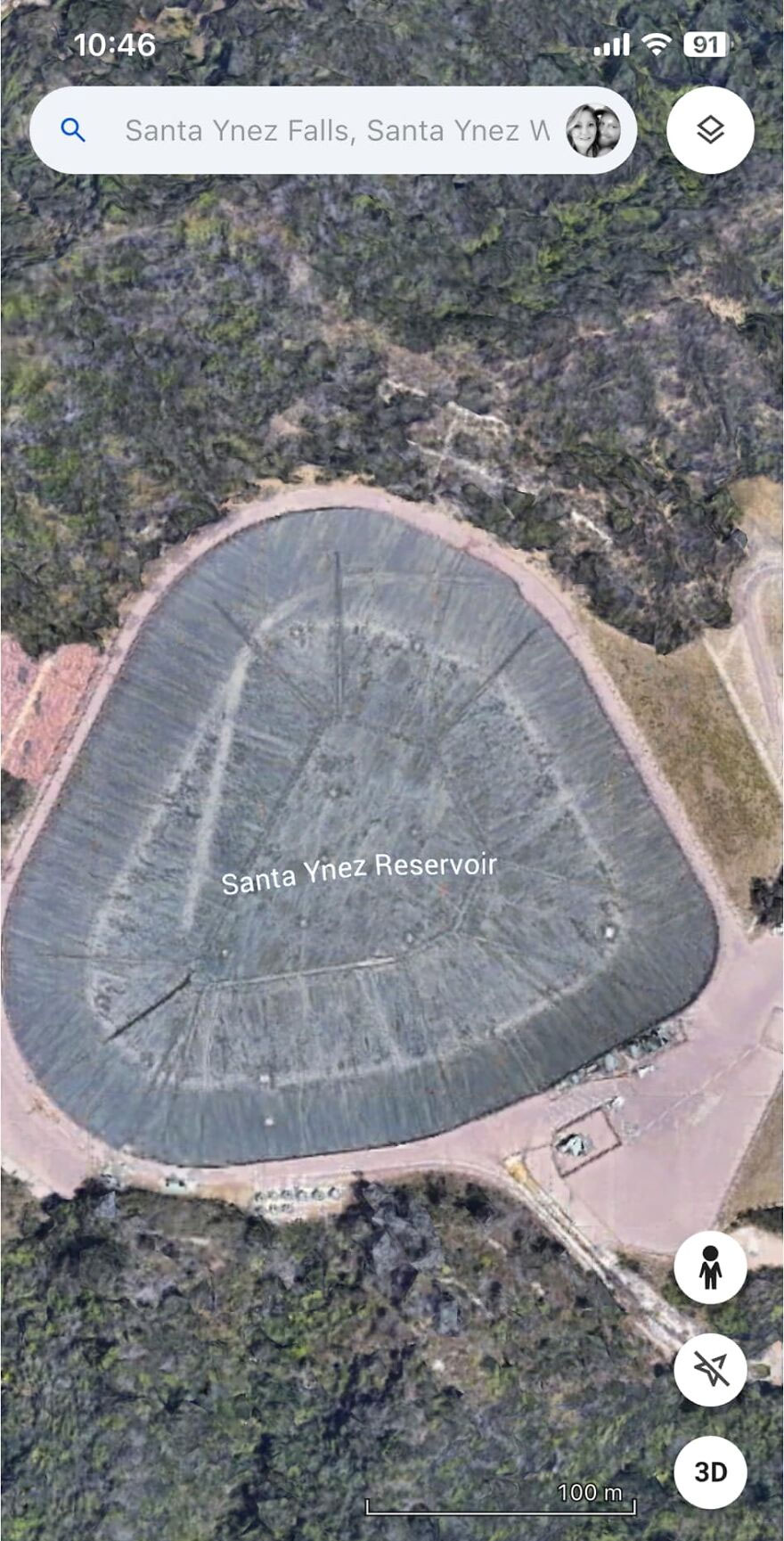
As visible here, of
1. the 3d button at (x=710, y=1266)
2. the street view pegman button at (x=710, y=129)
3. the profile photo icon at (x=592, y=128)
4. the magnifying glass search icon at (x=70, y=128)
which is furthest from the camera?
the 3d button at (x=710, y=1266)

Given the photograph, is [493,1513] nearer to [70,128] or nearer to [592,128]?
[592,128]

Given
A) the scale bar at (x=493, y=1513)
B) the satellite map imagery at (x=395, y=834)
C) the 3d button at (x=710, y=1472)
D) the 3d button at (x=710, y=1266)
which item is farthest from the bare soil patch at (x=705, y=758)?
the scale bar at (x=493, y=1513)

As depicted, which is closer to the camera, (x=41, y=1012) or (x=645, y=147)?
(x=645, y=147)

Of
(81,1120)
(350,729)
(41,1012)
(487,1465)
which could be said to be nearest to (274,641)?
(350,729)

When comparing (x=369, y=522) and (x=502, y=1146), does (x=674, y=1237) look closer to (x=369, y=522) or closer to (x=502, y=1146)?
(x=502, y=1146)

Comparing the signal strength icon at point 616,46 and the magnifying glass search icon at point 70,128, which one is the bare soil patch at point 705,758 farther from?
the magnifying glass search icon at point 70,128

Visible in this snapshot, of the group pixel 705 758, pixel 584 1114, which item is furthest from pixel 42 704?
pixel 584 1114

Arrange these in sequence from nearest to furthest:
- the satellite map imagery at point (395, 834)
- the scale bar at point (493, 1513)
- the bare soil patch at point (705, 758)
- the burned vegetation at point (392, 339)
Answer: the burned vegetation at point (392, 339) < the scale bar at point (493, 1513) < the satellite map imagery at point (395, 834) < the bare soil patch at point (705, 758)
